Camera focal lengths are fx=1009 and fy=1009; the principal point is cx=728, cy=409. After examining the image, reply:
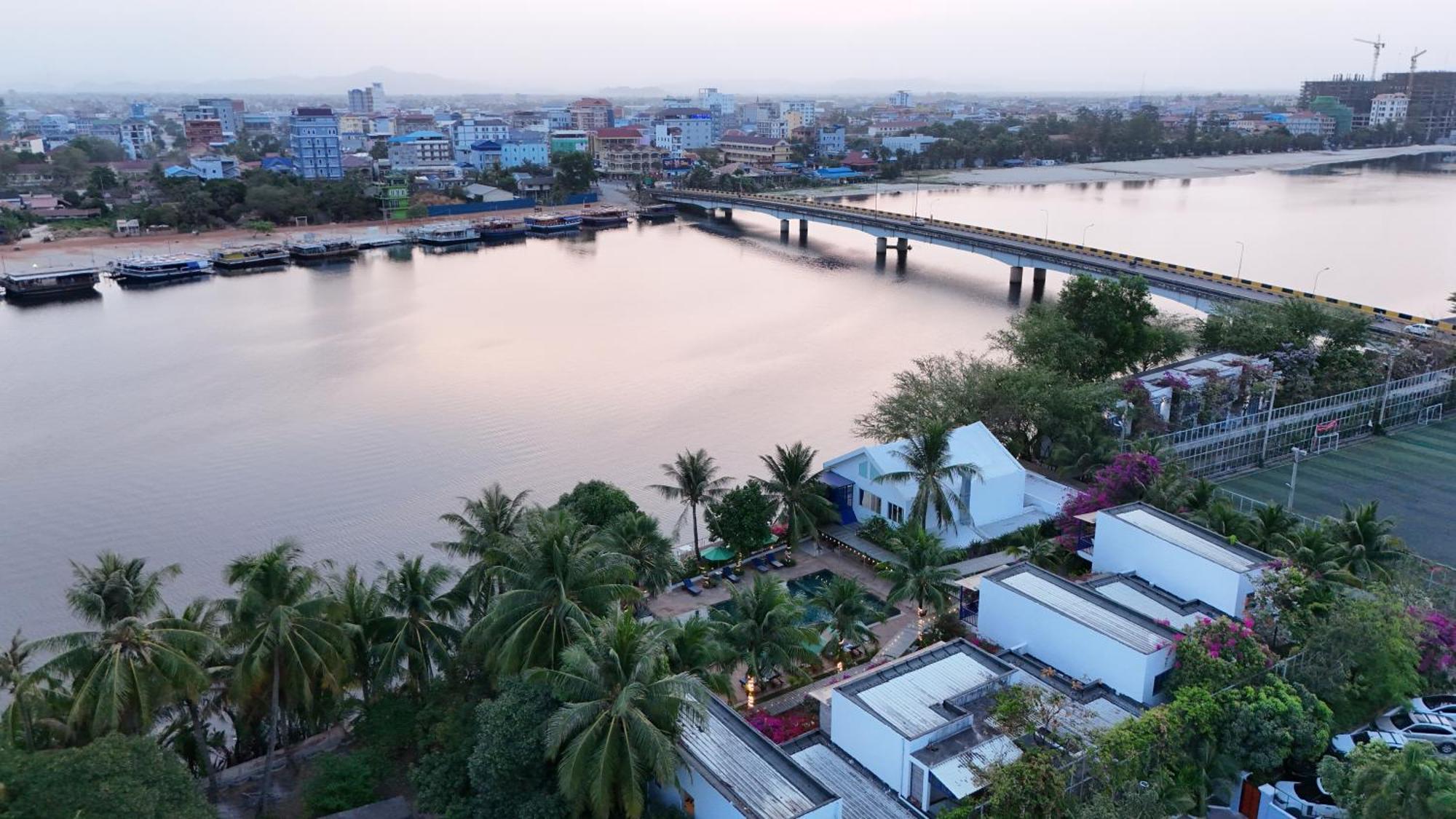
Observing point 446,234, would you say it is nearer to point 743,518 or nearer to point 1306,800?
point 743,518

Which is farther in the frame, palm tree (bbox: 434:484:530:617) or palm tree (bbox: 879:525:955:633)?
palm tree (bbox: 879:525:955:633)

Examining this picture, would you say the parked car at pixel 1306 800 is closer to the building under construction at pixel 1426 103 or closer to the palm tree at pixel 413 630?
the palm tree at pixel 413 630

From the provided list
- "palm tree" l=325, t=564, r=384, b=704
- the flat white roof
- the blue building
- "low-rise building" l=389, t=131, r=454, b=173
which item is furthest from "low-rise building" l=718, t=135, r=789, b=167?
"palm tree" l=325, t=564, r=384, b=704

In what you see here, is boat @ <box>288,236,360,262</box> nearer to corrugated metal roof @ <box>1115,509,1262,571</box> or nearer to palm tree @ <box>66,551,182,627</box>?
palm tree @ <box>66,551,182,627</box>

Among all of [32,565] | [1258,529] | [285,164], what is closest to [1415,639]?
[1258,529]

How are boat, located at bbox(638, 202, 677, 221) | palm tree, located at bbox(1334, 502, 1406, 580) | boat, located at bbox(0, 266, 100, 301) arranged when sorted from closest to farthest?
palm tree, located at bbox(1334, 502, 1406, 580) < boat, located at bbox(0, 266, 100, 301) < boat, located at bbox(638, 202, 677, 221)

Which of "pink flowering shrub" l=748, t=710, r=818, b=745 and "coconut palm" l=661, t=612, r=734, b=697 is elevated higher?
"coconut palm" l=661, t=612, r=734, b=697
